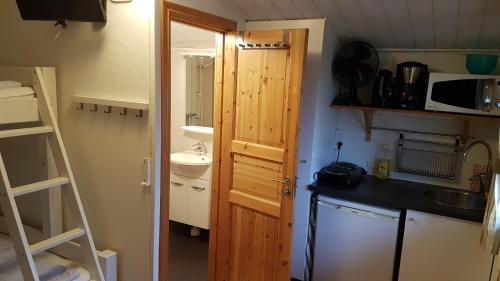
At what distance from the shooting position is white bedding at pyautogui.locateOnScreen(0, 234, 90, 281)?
5.91ft

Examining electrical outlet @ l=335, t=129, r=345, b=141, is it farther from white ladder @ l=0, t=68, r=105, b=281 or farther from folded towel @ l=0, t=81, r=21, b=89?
folded towel @ l=0, t=81, r=21, b=89

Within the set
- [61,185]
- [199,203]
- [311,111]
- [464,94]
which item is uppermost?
[464,94]

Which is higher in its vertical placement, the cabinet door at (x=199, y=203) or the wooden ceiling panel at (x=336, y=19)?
the wooden ceiling panel at (x=336, y=19)

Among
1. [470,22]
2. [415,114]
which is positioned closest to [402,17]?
[470,22]

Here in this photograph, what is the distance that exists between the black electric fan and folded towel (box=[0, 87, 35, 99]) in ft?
6.56

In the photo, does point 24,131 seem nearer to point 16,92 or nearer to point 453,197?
point 16,92

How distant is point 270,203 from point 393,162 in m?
1.24

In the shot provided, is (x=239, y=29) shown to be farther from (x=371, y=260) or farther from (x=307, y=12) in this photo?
(x=371, y=260)

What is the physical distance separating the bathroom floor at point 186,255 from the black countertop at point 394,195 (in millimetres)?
1252

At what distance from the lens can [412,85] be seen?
8.02 feet

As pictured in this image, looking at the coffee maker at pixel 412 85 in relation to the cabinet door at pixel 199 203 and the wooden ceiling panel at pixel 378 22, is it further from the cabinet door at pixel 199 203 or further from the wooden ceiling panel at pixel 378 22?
the cabinet door at pixel 199 203

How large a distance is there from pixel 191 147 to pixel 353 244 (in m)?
1.87

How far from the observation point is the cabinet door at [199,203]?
324cm

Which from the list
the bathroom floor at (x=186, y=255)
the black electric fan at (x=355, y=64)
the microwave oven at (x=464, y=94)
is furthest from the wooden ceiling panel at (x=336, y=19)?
the bathroom floor at (x=186, y=255)
